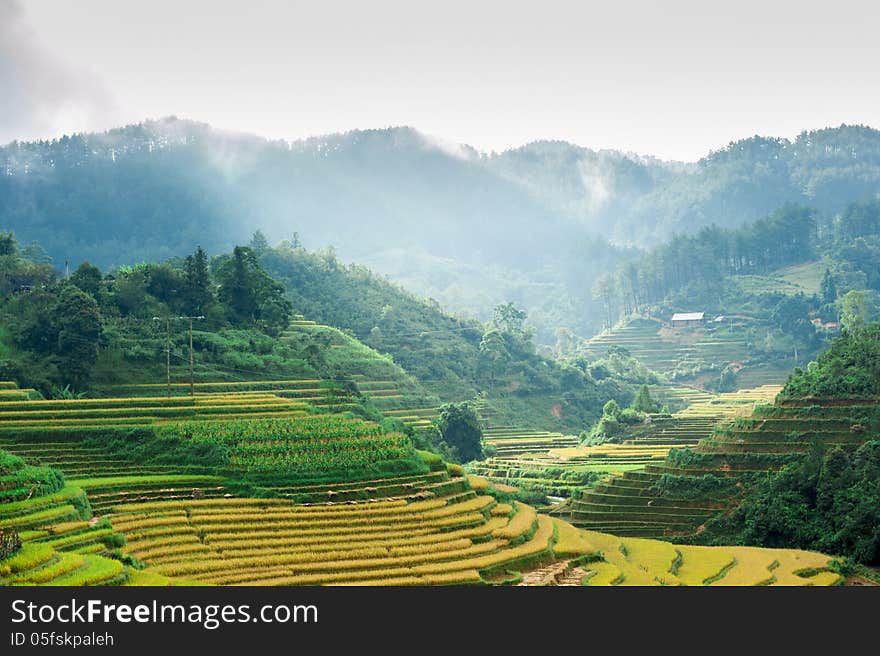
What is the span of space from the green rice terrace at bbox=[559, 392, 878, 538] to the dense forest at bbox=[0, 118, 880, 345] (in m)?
58.5

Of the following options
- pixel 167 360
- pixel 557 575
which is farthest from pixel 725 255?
pixel 557 575

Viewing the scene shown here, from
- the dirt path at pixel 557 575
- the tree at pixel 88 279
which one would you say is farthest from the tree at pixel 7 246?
the dirt path at pixel 557 575

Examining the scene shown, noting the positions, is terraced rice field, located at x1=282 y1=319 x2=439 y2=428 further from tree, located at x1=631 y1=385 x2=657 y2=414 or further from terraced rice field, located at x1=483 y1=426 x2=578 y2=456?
tree, located at x1=631 y1=385 x2=657 y2=414

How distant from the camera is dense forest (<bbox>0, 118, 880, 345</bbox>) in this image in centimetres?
10319

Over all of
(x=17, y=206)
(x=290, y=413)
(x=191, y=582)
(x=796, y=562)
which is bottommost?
(x=796, y=562)

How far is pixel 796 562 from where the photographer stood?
3338 cm

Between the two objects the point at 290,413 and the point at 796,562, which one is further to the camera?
the point at 290,413

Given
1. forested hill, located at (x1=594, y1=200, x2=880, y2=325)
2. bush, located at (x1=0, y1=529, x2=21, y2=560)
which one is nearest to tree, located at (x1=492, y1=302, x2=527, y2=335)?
forested hill, located at (x1=594, y1=200, x2=880, y2=325)

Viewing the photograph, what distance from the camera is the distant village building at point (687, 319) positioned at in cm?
9031

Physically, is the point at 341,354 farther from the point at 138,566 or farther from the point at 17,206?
the point at 17,206

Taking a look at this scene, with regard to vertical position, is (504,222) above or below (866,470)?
above

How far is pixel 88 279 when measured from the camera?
45.8 metres

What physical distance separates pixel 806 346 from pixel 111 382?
5523cm
